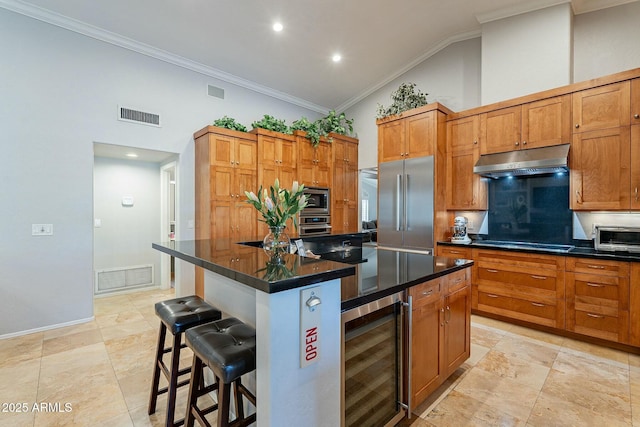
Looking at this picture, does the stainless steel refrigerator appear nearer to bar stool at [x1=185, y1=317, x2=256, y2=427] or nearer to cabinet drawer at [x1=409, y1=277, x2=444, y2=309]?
cabinet drawer at [x1=409, y1=277, x2=444, y2=309]

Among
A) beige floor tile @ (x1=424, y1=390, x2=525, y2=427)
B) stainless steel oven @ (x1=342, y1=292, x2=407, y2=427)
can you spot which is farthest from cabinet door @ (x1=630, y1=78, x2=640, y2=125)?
stainless steel oven @ (x1=342, y1=292, x2=407, y2=427)

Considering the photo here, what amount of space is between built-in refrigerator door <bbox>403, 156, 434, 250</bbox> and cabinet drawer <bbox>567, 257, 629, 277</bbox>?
1485mm

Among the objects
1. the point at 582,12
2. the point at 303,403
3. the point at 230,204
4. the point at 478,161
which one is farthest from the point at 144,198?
the point at 582,12

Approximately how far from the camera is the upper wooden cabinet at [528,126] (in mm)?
3197

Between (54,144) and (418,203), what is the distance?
180 inches

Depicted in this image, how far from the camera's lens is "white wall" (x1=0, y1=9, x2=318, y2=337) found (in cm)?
307

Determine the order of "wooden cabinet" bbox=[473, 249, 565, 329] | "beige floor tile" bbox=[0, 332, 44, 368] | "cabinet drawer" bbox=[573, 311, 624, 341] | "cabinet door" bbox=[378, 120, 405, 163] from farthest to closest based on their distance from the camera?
"cabinet door" bbox=[378, 120, 405, 163] → "wooden cabinet" bbox=[473, 249, 565, 329] → "cabinet drawer" bbox=[573, 311, 624, 341] → "beige floor tile" bbox=[0, 332, 44, 368]

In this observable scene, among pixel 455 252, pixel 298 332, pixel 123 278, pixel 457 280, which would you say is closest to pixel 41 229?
pixel 123 278

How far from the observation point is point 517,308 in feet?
10.8

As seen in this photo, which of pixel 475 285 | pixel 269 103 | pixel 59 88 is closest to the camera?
pixel 59 88

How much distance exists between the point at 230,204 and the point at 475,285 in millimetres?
3422

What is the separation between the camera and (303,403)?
45.6 inches

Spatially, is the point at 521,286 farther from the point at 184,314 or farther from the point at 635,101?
the point at 184,314

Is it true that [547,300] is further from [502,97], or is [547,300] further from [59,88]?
[59,88]
